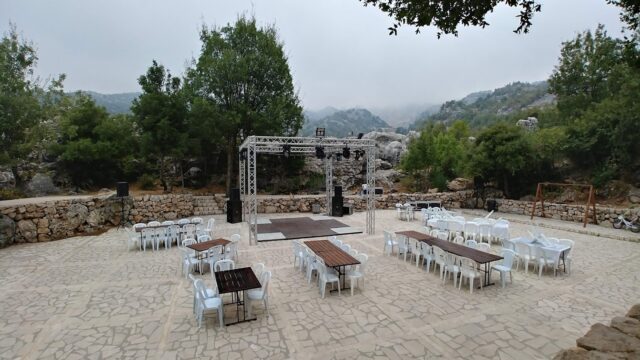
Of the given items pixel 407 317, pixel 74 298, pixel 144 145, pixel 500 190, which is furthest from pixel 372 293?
pixel 500 190

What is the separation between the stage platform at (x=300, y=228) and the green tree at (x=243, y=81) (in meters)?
5.93

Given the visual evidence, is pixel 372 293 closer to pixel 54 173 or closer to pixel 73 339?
pixel 73 339

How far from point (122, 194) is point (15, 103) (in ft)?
14.4

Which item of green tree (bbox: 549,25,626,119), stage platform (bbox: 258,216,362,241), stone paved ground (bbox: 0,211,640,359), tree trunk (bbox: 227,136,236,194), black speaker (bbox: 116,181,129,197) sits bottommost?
stone paved ground (bbox: 0,211,640,359)

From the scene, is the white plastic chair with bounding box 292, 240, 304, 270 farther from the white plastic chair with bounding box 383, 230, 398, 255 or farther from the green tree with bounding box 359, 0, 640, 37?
the green tree with bounding box 359, 0, 640, 37

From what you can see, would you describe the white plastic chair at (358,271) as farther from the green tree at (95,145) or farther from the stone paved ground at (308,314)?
the green tree at (95,145)

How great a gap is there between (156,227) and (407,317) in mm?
7843

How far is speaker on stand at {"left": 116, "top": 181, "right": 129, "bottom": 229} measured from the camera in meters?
12.1

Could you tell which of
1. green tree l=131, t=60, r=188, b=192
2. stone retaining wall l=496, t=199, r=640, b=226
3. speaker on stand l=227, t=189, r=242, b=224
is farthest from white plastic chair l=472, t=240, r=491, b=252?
green tree l=131, t=60, r=188, b=192

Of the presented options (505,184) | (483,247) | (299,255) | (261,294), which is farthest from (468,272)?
(505,184)

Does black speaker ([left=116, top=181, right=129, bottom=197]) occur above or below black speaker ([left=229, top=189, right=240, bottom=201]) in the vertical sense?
above

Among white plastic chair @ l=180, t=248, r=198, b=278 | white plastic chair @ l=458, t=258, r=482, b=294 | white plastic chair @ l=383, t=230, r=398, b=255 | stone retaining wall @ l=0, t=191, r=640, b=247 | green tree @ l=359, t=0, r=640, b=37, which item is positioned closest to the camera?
green tree @ l=359, t=0, r=640, b=37

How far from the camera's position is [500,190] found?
18875 mm

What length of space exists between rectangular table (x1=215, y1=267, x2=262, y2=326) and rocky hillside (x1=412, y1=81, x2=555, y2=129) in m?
49.2
